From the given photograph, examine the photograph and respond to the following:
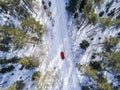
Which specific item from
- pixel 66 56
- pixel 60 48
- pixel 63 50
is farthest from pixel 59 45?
pixel 66 56

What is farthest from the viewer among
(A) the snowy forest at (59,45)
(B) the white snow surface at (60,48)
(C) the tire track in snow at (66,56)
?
(B) the white snow surface at (60,48)

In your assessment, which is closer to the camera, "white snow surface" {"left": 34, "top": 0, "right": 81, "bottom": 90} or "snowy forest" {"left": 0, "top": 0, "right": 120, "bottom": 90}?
"snowy forest" {"left": 0, "top": 0, "right": 120, "bottom": 90}

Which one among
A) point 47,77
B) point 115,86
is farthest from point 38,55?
point 115,86

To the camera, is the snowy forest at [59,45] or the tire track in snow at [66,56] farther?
the tire track in snow at [66,56]

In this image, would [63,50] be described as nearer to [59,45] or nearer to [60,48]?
[60,48]

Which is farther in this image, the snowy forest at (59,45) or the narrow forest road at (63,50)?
the narrow forest road at (63,50)

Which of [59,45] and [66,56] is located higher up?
[59,45]

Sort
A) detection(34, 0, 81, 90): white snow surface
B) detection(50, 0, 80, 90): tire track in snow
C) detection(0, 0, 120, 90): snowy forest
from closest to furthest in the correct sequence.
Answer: detection(0, 0, 120, 90): snowy forest, detection(50, 0, 80, 90): tire track in snow, detection(34, 0, 81, 90): white snow surface

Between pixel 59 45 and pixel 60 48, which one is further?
pixel 59 45

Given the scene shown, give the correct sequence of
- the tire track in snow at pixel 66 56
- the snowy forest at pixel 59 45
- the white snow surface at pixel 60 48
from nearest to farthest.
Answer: the snowy forest at pixel 59 45 < the tire track in snow at pixel 66 56 < the white snow surface at pixel 60 48

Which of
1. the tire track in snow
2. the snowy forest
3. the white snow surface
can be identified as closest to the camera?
the snowy forest

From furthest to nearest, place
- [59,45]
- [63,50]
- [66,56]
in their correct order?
[59,45] < [63,50] < [66,56]
